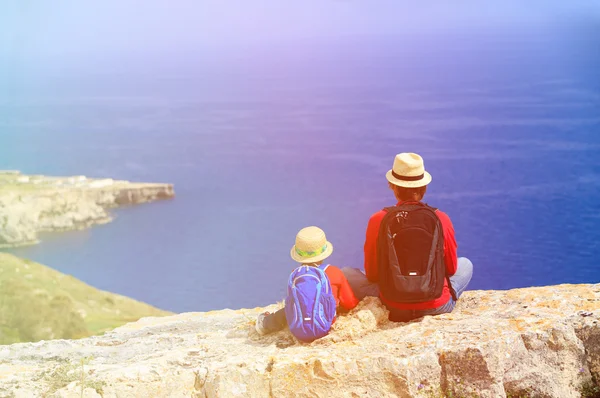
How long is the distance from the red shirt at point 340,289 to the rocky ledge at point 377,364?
6.0 inches

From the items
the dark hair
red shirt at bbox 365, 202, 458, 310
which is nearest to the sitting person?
red shirt at bbox 365, 202, 458, 310

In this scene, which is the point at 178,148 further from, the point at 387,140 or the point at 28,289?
the point at 28,289

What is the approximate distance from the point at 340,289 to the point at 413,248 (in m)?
0.93

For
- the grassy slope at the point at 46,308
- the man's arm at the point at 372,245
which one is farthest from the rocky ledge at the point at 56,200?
the man's arm at the point at 372,245

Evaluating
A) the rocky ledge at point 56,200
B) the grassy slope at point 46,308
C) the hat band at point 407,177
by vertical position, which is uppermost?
the hat band at point 407,177

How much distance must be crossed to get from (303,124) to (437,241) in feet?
439

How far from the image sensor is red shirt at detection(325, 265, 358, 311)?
20.8 feet

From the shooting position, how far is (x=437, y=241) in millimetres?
6113

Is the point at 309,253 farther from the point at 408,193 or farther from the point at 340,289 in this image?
the point at 408,193

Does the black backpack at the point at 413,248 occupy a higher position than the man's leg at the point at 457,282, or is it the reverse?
the black backpack at the point at 413,248

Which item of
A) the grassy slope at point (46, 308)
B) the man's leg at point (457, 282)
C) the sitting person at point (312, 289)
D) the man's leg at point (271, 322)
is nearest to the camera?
the sitting person at point (312, 289)

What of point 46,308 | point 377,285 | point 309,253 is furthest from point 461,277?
point 46,308

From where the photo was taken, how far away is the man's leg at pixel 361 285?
22.2 ft

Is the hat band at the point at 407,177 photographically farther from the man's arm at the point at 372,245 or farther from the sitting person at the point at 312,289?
the sitting person at the point at 312,289
